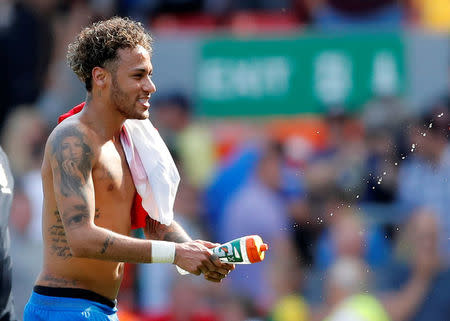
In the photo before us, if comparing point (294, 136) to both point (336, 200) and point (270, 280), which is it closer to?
point (336, 200)

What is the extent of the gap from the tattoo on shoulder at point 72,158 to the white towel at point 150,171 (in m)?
0.38

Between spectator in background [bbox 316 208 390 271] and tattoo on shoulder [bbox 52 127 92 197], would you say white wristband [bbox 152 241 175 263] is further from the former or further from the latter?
spectator in background [bbox 316 208 390 271]

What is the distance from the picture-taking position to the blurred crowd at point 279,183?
7.12 meters

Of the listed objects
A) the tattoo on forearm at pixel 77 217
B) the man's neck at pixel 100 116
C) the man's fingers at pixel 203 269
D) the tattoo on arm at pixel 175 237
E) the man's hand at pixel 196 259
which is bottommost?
the man's fingers at pixel 203 269

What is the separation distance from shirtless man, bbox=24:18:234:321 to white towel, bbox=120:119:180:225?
57 mm

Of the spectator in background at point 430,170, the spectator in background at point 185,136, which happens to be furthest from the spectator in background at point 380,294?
the spectator in background at point 185,136

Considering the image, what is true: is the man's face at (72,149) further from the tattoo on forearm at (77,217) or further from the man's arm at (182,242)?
the man's arm at (182,242)

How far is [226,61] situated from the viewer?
9836mm

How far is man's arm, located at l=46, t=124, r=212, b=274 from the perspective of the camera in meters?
4.11

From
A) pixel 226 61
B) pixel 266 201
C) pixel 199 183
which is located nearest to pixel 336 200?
pixel 266 201

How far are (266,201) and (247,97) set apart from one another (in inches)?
75.8

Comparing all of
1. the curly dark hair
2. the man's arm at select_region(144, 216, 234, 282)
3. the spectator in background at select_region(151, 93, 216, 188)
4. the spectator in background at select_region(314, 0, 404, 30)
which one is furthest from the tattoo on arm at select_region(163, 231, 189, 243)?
the spectator in background at select_region(314, 0, 404, 30)

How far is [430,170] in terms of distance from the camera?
781cm

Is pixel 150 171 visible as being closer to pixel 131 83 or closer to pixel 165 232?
pixel 165 232
